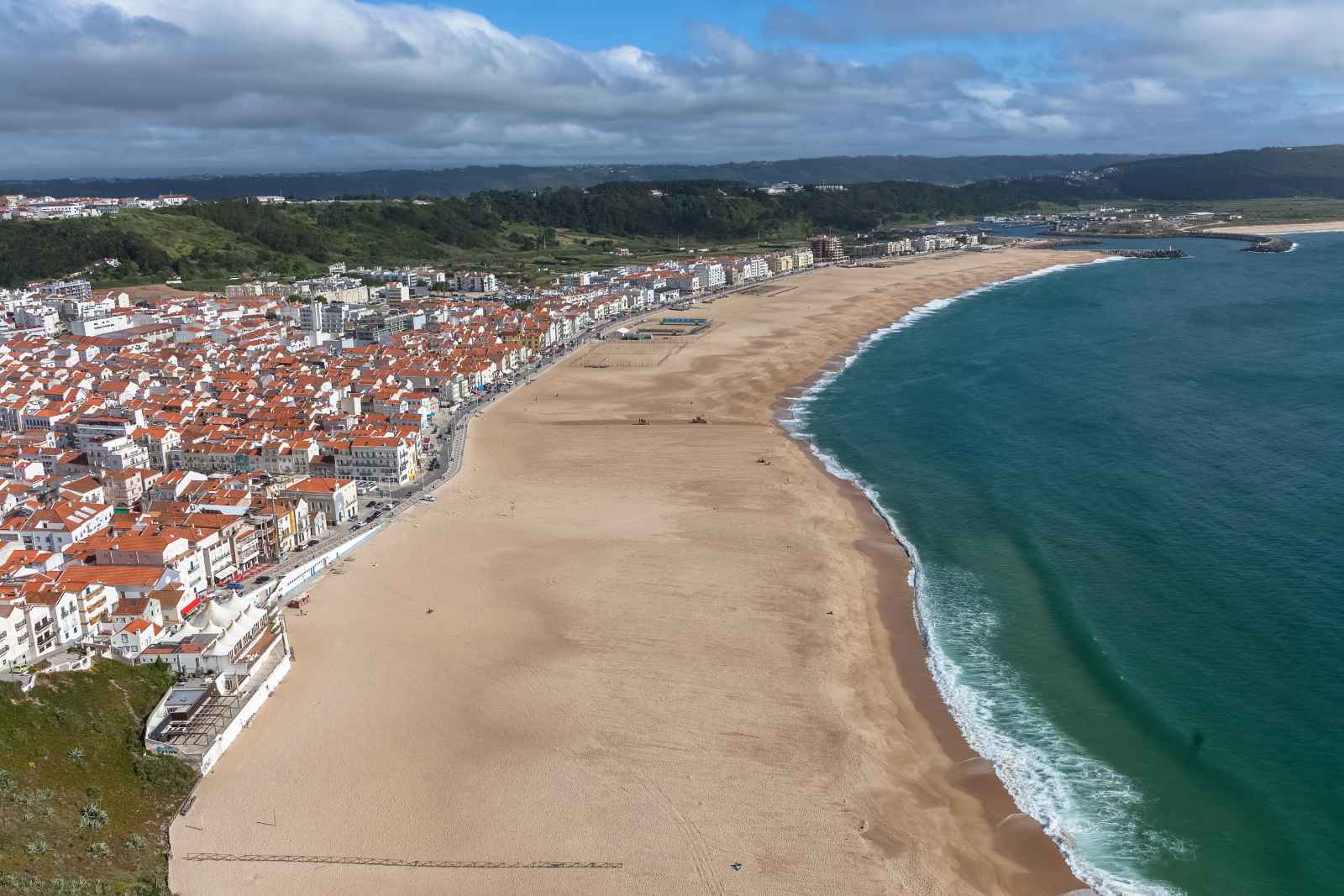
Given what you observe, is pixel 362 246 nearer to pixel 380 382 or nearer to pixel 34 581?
pixel 380 382

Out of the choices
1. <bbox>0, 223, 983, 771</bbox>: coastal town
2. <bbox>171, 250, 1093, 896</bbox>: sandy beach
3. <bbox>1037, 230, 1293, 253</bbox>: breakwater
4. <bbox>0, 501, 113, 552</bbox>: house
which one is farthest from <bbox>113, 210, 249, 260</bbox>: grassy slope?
<bbox>1037, 230, 1293, 253</bbox>: breakwater

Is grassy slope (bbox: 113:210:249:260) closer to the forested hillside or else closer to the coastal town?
the forested hillside

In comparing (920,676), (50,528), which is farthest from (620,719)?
(50,528)

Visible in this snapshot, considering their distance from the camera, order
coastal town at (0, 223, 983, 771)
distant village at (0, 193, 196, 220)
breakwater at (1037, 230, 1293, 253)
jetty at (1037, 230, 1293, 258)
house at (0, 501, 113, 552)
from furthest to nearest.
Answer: jetty at (1037, 230, 1293, 258)
breakwater at (1037, 230, 1293, 253)
distant village at (0, 193, 196, 220)
house at (0, 501, 113, 552)
coastal town at (0, 223, 983, 771)

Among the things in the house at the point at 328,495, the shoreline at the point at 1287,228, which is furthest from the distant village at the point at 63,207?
the shoreline at the point at 1287,228

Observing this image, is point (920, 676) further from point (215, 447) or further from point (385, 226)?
point (385, 226)

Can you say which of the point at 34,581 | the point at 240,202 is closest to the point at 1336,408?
the point at 34,581

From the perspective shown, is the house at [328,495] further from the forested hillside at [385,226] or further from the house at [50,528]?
the forested hillside at [385,226]
